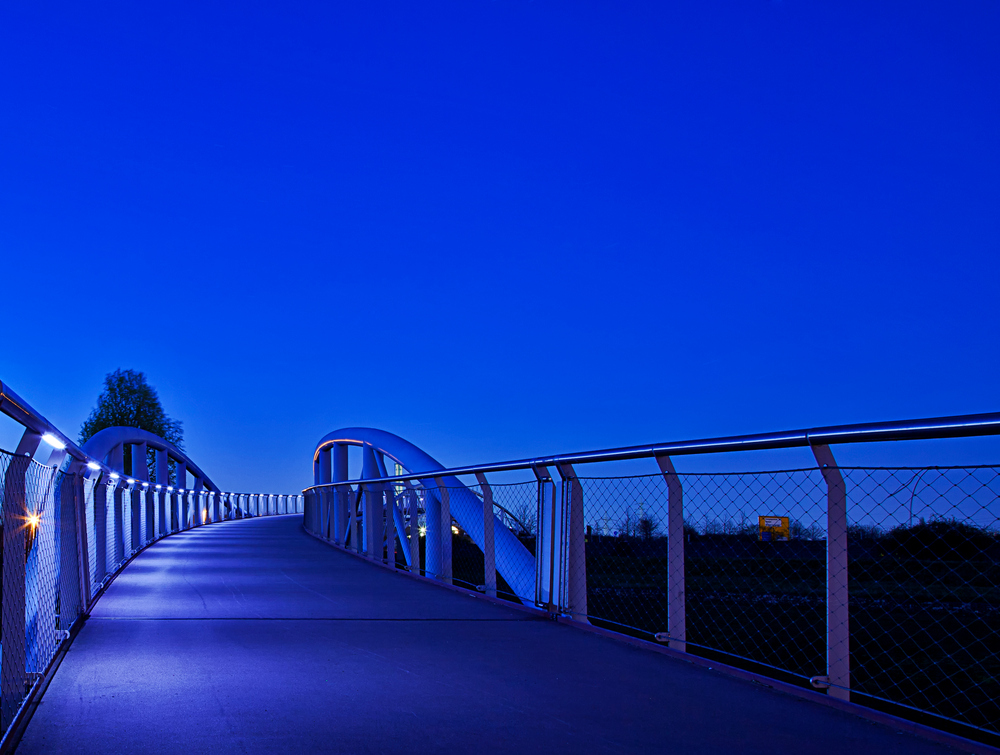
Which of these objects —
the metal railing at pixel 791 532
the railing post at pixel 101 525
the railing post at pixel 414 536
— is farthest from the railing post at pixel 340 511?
the metal railing at pixel 791 532

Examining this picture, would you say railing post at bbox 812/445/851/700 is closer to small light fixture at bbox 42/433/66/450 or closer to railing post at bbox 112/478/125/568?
small light fixture at bbox 42/433/66/450

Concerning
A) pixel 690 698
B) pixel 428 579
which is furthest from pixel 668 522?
pixel 428 579

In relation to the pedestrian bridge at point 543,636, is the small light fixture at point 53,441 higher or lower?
higher

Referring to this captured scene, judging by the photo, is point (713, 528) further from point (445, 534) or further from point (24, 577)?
point (445, 534)

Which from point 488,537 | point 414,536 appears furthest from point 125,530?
point 488,537

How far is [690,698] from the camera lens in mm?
3391

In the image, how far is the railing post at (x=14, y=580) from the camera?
2.83m

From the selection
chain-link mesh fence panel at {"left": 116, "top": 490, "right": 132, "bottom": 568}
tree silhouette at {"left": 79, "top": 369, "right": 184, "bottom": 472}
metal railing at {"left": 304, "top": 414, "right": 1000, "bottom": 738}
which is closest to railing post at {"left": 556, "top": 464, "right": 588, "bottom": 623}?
metal railing at {"left": 304, "top": 414, "right": 1000, "bottom": 738}

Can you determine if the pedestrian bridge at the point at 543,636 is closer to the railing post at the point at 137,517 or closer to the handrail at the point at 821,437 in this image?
the handrail at the point at 821,437

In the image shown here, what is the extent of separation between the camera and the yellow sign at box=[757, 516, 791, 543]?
396 cm

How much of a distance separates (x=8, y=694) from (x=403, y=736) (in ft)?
4.09

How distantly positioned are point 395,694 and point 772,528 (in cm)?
188

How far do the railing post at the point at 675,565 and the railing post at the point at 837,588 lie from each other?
96 cm

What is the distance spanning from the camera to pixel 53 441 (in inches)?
142
